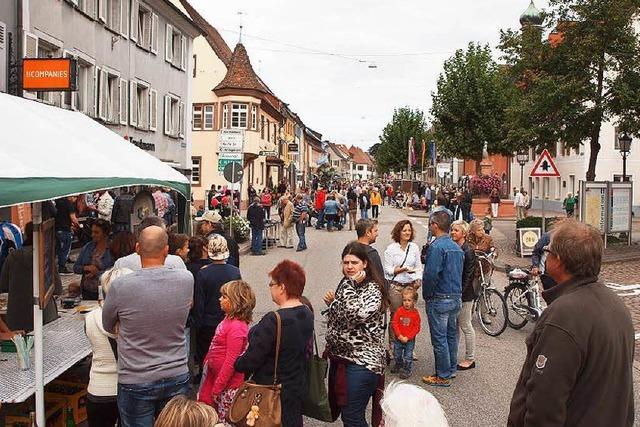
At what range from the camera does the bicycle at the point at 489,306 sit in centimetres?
1030

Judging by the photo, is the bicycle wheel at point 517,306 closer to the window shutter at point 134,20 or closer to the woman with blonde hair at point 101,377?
the woman with blonde hair at point 101,377

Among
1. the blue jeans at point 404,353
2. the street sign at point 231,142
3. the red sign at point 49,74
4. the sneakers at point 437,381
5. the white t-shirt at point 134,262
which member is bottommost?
the sneakers at point 437,381

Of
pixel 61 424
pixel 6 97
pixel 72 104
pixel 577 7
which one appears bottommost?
pixel 61 424

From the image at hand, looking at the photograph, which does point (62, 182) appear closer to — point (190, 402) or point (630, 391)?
point (190, 402)

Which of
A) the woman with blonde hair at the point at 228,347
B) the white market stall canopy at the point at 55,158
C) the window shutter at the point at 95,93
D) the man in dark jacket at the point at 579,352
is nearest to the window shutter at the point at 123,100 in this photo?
the window shutter at the point at 95,93

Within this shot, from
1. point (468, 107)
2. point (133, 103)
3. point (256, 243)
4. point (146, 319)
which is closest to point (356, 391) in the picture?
point (146, 319)

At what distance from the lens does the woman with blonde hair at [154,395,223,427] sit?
9.34 feet

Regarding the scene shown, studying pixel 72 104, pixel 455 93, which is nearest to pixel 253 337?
pixel 72 104

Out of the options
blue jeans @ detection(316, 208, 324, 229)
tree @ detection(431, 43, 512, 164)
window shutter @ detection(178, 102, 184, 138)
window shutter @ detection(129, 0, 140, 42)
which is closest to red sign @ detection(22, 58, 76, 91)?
window shutter @ detection(129, 0, 140, 42)

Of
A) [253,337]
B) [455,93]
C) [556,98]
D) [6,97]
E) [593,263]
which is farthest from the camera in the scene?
[455,93]

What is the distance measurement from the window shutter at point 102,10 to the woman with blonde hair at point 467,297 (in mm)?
16583

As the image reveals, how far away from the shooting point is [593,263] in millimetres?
3199

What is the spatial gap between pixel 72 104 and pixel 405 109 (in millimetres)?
70989

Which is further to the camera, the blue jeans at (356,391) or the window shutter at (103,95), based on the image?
the window shutter at (103,95)
